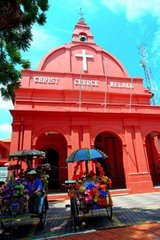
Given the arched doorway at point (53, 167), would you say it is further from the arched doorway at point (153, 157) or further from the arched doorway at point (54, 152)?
the arched doorway at point (153, 157)

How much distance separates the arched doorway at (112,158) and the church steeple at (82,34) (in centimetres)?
995

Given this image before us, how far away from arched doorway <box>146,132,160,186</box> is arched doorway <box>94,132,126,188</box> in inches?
100

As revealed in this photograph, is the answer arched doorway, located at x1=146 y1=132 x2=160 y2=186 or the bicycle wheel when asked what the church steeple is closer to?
arched doorway, located at x1=146 y1=132 x2=160 y2=186

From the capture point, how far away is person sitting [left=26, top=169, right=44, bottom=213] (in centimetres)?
548

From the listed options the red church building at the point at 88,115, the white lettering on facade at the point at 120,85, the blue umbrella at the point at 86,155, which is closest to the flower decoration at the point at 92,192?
the blue umbrella at the point at 86,155

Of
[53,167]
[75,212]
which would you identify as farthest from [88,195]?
[53,167]

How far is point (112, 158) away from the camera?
16578mm

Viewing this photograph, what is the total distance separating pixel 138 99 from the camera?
16.8 metres

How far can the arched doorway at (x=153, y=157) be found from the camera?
16031mm

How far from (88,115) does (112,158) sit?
498 centimetres

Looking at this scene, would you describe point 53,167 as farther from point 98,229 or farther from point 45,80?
point 98,229

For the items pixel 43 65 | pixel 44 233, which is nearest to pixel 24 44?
pixel 44 233

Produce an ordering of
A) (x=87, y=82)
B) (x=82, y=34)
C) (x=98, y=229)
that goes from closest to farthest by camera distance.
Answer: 1. (x=98, y=229)
2. (x=87, y=82)
3. (x=82, y=34)

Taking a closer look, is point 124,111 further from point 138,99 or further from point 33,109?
point 33,109
